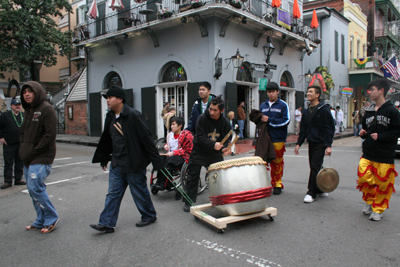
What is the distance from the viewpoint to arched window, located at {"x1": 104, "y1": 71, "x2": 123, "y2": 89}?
706 inches

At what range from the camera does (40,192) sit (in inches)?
152

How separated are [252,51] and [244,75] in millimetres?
1294

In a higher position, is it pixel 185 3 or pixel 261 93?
pixel 185 3

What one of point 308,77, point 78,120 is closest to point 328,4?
point 308,77

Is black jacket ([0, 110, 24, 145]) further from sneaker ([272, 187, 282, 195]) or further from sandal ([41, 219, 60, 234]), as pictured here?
sneaker ([272, 187, 282, 195])

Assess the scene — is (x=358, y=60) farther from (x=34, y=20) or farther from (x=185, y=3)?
(x=34, y=20)

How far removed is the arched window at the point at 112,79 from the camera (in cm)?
1794

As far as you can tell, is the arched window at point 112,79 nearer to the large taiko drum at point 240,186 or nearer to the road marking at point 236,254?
the large taiko drum at point 240,186

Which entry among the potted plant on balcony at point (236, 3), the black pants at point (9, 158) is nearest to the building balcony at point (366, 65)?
the potted plant on balcony at point (236, 3)

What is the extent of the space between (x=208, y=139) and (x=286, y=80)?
51.2 feet

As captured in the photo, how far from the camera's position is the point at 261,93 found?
16125 millimetres

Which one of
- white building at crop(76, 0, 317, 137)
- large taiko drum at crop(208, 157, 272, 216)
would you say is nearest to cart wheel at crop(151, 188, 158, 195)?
large taiko drum at crop(208, 157, 272, 216)

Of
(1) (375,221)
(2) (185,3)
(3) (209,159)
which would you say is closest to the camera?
(1) (375,221)

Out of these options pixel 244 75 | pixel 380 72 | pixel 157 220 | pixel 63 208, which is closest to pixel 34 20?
pixel 244 75
